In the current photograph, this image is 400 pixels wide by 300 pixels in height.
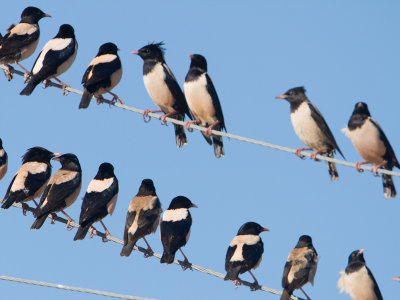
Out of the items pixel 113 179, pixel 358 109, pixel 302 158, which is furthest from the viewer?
pixel 113 179

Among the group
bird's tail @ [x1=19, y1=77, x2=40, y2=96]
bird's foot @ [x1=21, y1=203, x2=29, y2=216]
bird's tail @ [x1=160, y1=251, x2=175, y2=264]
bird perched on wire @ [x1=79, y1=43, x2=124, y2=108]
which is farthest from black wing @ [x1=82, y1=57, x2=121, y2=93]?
bird's tail @ [x1=160, y1=251, x2=175, y2=264]

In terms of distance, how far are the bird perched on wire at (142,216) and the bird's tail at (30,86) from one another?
77.9 inches

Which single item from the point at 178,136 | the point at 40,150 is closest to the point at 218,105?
the point at 178,136

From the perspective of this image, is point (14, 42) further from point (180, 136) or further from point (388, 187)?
point (388, 187)

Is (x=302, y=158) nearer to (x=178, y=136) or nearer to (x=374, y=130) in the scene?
(x=374, y=130)

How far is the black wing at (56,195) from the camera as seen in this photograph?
12016mm

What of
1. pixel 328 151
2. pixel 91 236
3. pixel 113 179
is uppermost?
pixel 328 151

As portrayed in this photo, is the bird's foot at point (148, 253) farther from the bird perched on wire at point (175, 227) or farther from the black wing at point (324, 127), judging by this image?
the black wing at point (324, 127)

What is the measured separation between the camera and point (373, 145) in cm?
1098

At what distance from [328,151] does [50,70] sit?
380 centimetres

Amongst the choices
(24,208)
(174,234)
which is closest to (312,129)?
(174,234)

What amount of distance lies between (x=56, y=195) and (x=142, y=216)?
111 centimetres

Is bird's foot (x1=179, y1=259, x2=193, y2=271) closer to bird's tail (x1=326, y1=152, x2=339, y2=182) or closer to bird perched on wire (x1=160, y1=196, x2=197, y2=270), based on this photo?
bird perched on wire (x1=160, y1=196, x2=197, y2=270)

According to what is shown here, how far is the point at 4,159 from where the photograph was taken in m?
13.9
